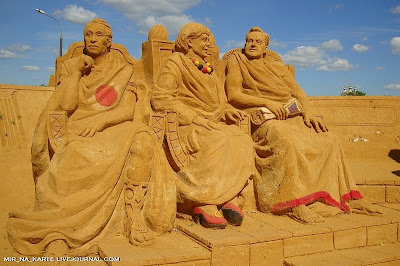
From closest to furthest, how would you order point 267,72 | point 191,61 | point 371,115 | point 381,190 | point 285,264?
point 285,264 < point 191,61 < point 267,72 < point 381,190 < point 371,115

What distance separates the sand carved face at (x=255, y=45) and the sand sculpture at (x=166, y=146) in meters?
0.02

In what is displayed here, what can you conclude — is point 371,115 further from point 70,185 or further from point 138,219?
point 70,185

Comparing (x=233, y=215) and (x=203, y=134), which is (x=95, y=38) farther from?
(x=233, y=215)

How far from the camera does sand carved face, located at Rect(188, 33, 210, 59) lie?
5773 millimetres

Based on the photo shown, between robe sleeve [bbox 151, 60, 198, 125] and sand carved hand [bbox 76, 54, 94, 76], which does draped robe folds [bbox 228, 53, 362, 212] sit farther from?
sand carved hand [bbox 76, 54, 94, 76]

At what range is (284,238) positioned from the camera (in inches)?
185

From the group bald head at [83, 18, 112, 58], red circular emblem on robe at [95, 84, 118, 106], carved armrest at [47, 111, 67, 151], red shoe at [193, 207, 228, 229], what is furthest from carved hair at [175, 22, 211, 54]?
red shoe at [193, 207, 228, 229]

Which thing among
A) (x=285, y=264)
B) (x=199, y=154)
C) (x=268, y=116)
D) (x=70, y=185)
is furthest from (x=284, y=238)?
(x=70, y=185)

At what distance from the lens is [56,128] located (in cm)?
478

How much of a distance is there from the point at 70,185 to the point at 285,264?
2.42 metres

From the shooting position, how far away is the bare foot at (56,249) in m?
4.17

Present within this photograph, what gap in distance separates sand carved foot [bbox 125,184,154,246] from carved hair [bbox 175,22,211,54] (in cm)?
A: 203

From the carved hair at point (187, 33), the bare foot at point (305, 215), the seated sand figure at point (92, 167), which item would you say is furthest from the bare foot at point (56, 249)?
the carved hair at point (187, 33)

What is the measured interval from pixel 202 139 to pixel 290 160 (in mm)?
1175
